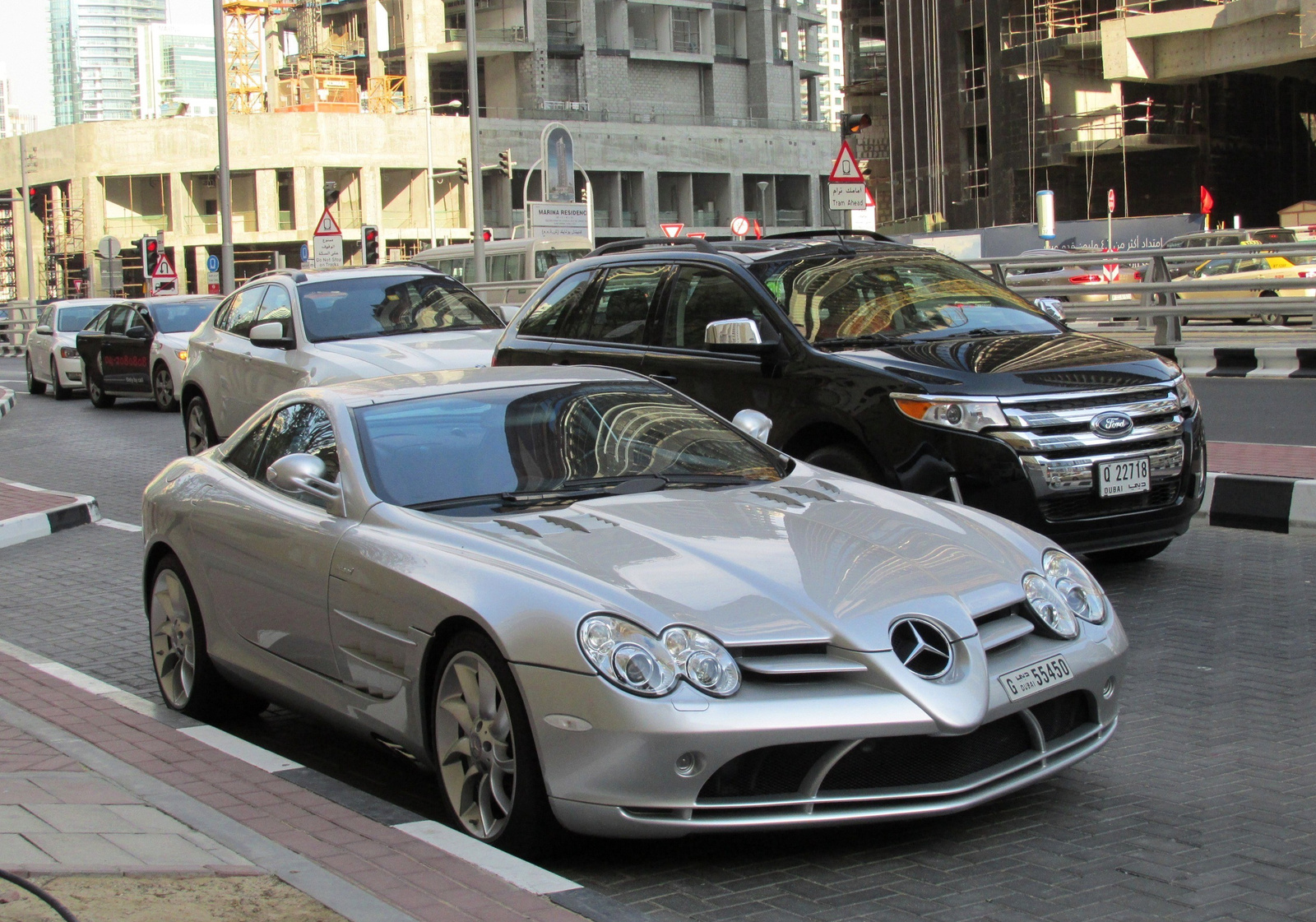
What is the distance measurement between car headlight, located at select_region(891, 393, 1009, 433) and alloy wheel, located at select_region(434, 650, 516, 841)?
11.8ft

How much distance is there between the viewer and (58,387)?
27109mm

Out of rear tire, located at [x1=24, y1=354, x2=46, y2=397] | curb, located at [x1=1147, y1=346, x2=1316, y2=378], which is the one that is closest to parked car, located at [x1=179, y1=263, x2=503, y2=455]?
curb, located at [x1=1147, y1=346, x2=1316, y2=378]

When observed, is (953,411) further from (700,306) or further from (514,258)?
(514,258)

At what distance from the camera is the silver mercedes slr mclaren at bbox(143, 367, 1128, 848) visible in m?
3.95

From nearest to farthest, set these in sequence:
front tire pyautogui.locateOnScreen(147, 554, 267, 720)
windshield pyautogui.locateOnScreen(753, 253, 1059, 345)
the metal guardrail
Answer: front tire pyautogui.locateOnScreen(147, 554, 267, 720), windshield pyautogui.locateOnScreen(753, 253, 1059, 345), the metal guardrail

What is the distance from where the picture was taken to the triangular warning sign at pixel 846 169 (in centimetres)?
1877

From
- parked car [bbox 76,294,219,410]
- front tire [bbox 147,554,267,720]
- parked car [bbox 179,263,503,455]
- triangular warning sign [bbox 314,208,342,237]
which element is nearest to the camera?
front tire [bbox 147,554,267,720]

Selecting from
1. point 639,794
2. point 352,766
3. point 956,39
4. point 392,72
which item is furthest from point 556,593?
point 392,72

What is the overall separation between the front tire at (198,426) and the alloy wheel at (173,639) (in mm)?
7925

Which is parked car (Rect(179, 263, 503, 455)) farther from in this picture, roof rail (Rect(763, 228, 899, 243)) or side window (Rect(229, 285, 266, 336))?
roof rail (Rect(763, 228, 899, 243))

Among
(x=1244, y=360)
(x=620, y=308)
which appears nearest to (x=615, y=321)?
(x=620, y=308)

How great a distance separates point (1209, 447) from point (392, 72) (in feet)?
279

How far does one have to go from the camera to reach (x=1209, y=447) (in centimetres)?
1166

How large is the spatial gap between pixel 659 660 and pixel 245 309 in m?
10.8
